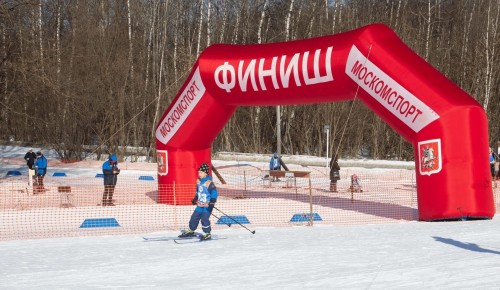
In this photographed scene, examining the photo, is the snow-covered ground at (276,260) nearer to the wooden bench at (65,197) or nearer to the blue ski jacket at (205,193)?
the blue ski jacket at (205,193)

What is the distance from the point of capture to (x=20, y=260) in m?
10.1

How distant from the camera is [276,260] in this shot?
993 cm

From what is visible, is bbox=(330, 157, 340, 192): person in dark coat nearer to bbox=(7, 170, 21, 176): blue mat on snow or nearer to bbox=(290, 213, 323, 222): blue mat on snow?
bbox=(290, 213, 323, 222): blue mat on snow

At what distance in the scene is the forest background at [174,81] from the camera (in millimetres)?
34594

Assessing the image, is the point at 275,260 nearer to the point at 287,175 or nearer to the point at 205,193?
the point at 205,193

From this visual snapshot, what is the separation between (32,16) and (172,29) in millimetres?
10382

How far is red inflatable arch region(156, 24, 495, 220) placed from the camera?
13.6 metres

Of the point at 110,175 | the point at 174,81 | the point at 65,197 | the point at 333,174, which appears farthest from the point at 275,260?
the point at 174,81

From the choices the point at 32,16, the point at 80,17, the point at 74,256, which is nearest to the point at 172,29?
the point at 80,17

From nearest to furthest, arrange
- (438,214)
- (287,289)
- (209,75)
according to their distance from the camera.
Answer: (287,289), (438,214), (209,75)

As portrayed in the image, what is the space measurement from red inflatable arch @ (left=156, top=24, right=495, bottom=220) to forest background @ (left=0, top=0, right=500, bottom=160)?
→ 1406 cm

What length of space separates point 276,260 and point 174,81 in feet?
92.9

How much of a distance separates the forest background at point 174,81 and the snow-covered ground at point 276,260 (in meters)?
19.8

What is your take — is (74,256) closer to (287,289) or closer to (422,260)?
(287,289)
